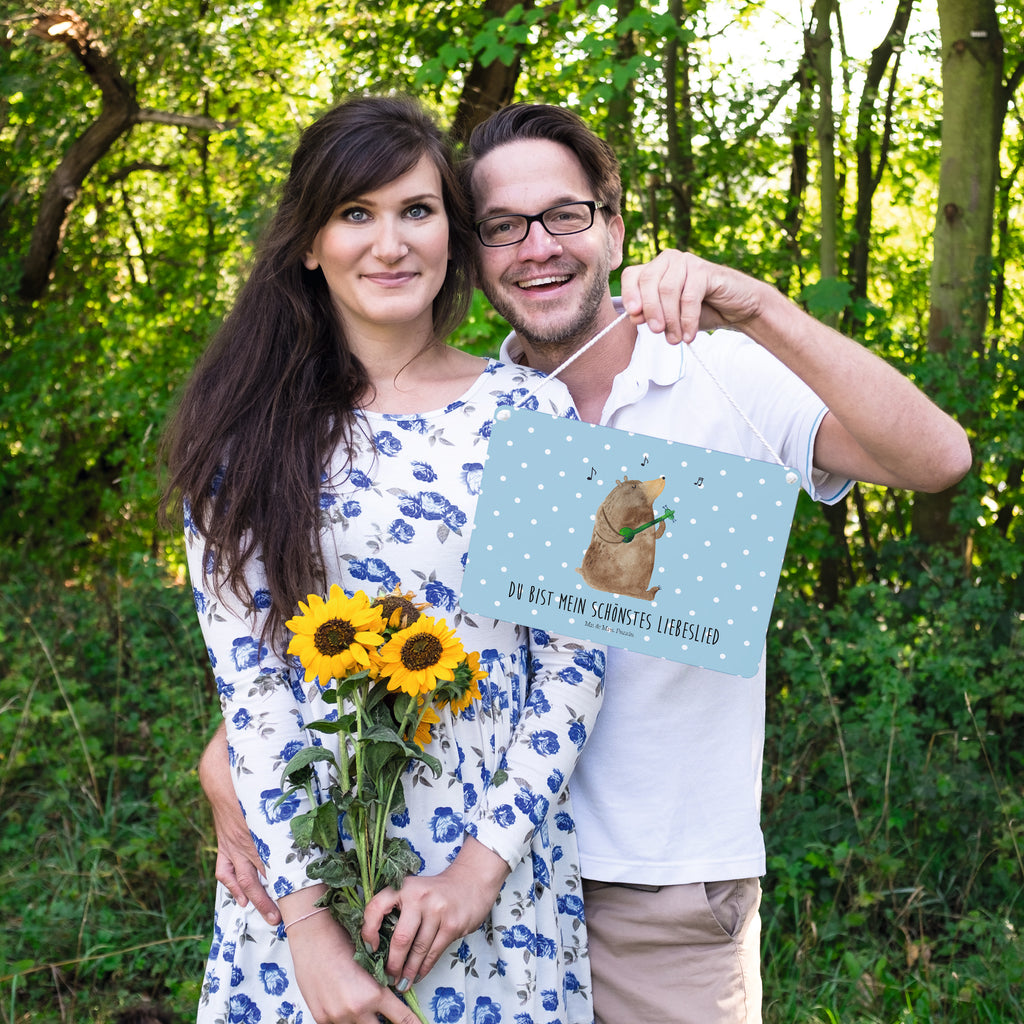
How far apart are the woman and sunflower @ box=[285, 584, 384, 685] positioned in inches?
9.7

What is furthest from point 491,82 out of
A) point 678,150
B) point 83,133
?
point 83,133

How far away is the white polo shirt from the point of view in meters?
1.91

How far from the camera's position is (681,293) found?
162cm

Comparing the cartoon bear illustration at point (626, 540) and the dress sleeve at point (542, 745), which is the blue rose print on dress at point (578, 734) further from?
the cartoon bear illustration at point (626, 540)

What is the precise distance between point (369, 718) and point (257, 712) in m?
0.28

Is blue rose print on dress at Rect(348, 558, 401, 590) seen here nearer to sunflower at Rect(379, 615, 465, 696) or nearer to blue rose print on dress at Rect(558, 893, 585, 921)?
sunflower at Rect(379, 615, 465, 696)

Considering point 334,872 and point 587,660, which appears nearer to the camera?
point 334,872

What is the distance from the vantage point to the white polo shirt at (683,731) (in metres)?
1.91

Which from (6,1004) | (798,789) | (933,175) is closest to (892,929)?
(798,789)

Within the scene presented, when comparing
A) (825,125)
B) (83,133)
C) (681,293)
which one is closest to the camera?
(681,293)

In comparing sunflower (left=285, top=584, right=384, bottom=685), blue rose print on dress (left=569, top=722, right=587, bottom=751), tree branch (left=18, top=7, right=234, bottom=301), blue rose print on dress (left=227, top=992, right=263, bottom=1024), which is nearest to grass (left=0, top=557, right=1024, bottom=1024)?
blue rose print on dress (left=227, top=992, right=263, bottom=1024)

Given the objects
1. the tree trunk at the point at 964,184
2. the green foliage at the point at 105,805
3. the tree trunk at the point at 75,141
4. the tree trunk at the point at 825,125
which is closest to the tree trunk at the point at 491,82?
the tree trunk at the point at 825,125

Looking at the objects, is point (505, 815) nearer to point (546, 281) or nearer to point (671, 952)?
point (671, 952)

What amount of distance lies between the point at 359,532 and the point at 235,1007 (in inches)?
32.9
